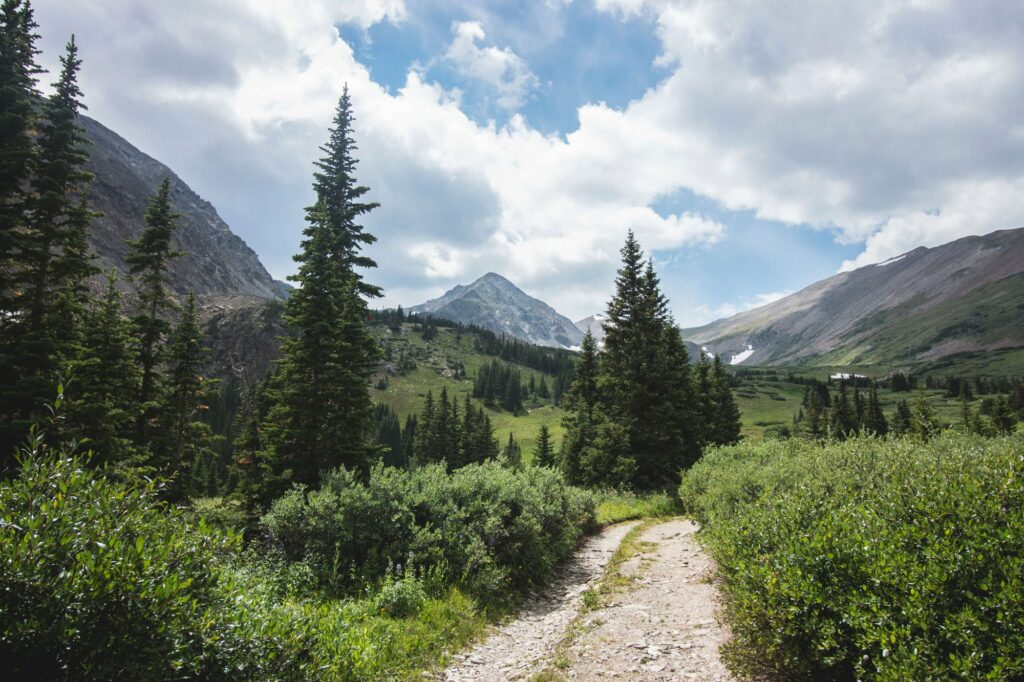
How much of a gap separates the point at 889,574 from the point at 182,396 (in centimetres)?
3824

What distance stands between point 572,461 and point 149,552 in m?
33.9

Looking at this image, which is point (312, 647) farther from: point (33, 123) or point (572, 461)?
point (572, 461)

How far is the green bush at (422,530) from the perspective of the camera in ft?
37.8

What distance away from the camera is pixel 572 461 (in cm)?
3703

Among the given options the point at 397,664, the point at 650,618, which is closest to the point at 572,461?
the point at 650,618

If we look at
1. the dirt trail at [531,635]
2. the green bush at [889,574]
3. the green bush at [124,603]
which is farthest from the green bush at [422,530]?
the green bush at [889,574]

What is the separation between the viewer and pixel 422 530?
484 inches

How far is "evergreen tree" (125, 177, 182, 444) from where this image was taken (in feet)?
93.1

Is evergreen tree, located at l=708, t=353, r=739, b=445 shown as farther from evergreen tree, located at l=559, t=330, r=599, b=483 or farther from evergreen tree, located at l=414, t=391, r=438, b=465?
evergreen tree, located at l=414, t=391, r=438, b=465

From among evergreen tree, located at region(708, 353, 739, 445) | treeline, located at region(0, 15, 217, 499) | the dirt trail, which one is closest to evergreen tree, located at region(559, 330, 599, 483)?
evergreen tree, located at region(708, 353, 739, 445)

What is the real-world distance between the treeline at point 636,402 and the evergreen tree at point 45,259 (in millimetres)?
28830

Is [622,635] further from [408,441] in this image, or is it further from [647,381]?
[408,441]

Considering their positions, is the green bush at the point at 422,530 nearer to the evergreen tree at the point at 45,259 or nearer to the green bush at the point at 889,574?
the green bush at the point at 889,574

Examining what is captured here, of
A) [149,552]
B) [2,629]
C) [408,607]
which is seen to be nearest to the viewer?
[2,629]
